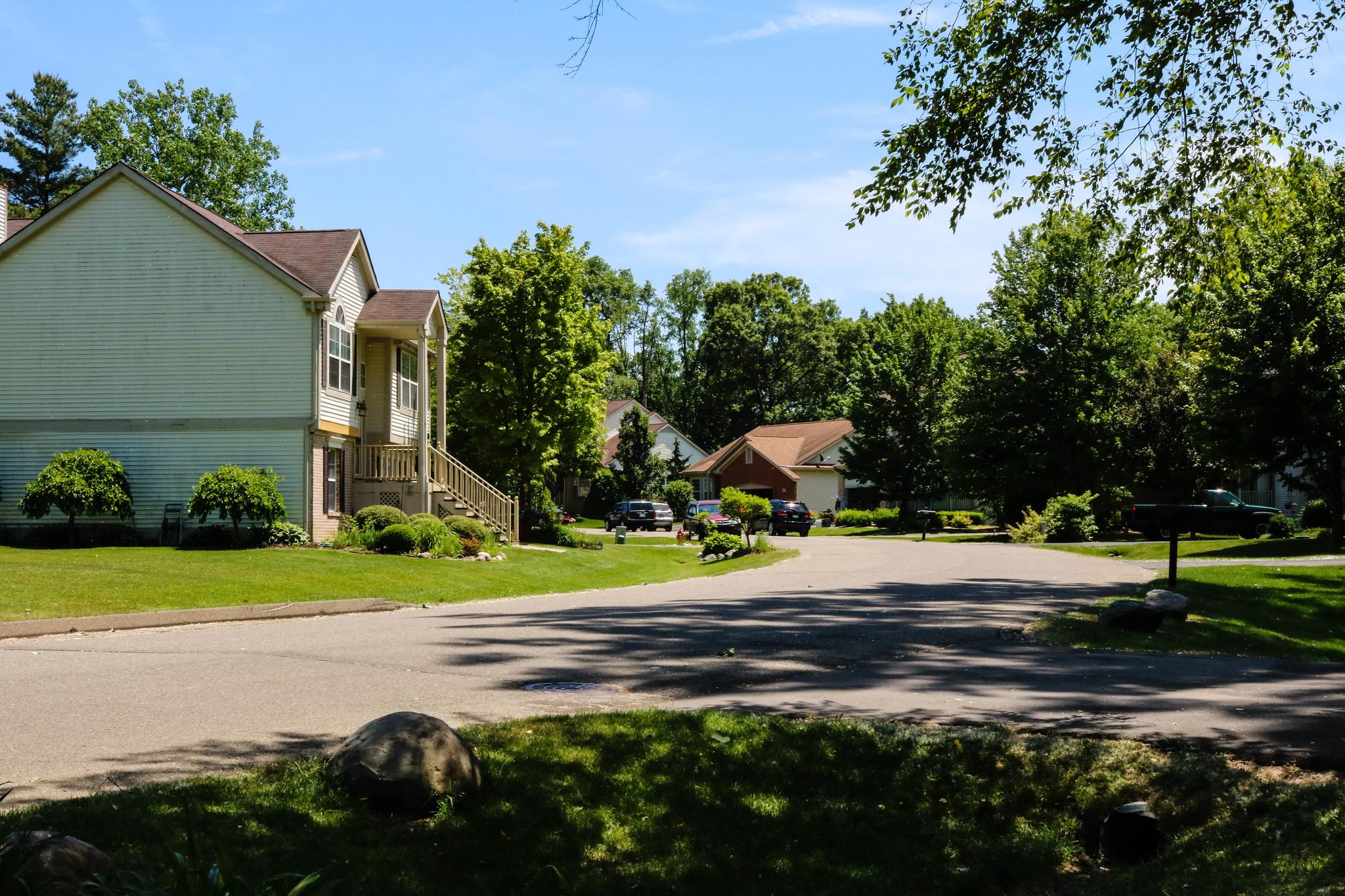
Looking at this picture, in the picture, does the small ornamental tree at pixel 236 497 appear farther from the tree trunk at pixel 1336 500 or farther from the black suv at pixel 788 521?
the black suv at pixel 788 521

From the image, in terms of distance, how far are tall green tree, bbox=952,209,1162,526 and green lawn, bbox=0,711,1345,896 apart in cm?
4280

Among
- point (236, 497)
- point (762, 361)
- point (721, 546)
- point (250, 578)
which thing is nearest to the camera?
point (250, 578)

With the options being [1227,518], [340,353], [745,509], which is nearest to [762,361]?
[745,509]

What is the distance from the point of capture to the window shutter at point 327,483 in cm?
2922

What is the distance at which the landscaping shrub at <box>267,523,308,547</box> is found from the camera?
86.8ft

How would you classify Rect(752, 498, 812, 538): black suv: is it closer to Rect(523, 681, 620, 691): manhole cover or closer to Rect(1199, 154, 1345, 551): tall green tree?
Rect(1199, 154, 1345, 551): tall green tree

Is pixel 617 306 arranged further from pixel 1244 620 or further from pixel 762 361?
pixel 1244 620

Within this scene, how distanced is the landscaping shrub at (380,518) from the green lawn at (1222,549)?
66.0 ft

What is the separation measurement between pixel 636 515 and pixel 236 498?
33092mm

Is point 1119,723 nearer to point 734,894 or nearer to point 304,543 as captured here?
point 734,894

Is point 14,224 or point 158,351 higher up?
point 14,224

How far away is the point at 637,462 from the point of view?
→ 69.6 m

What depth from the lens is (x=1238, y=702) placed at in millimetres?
9391

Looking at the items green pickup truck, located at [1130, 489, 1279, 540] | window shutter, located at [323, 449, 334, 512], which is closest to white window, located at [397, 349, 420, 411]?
window shutter, located at [323, 449, 334, 512]
